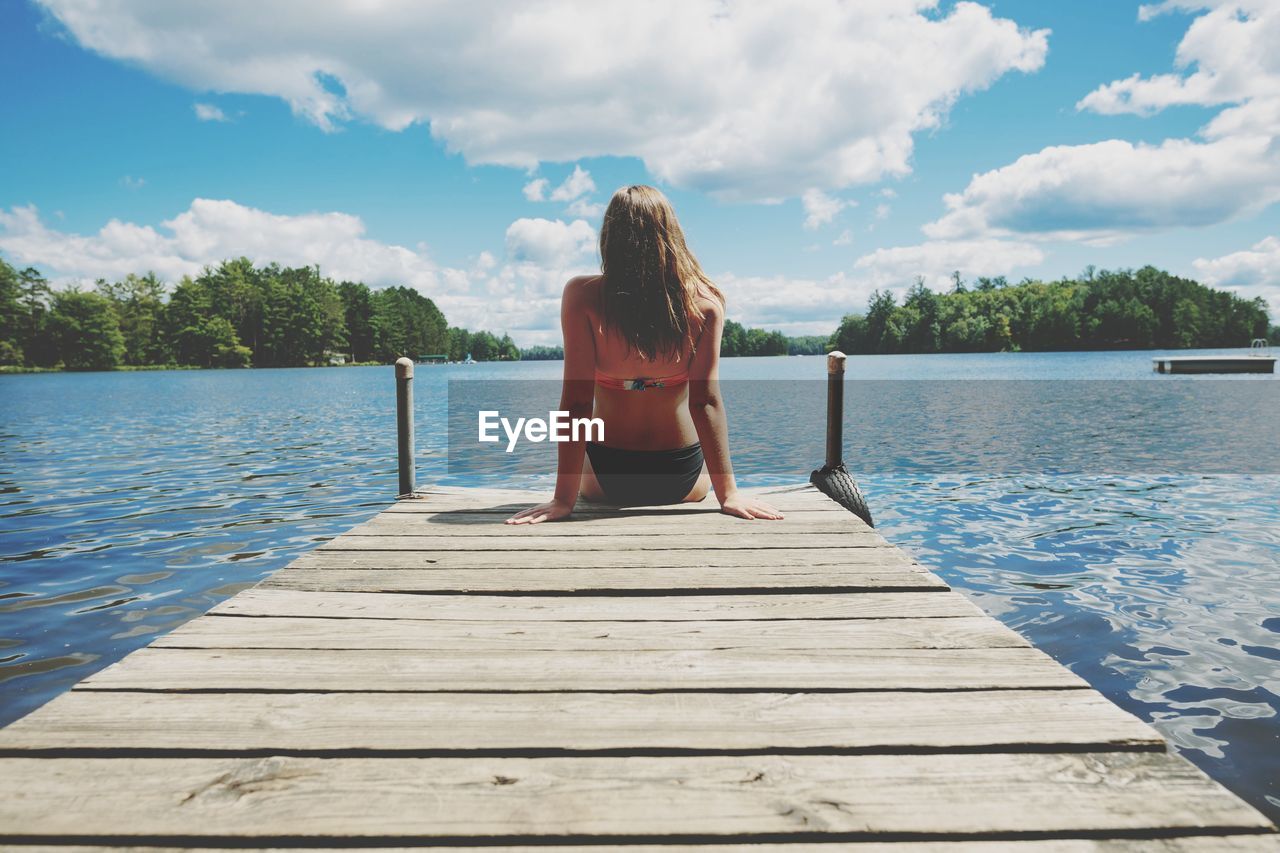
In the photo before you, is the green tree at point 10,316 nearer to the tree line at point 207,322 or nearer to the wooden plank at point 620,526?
the tree line at point 207,322

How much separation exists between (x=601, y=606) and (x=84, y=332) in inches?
4197

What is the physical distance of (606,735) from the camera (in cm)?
195

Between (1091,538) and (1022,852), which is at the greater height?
(1022,852)

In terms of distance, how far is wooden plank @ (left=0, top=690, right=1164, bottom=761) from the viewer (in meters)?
1.91

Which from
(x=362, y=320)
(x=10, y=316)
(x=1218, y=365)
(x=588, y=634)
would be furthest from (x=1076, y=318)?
(x=10, y=316)

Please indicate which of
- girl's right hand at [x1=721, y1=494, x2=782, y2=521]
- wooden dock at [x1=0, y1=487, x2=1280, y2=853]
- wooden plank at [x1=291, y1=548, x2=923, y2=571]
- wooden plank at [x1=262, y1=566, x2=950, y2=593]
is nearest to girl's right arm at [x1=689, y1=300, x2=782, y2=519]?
girl's right hand at [x1=721, y1=494, x2=782, y2=521]

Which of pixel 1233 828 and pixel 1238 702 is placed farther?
pixel 1238 702

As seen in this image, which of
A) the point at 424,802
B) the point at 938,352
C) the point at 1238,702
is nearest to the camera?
the point at 424,802

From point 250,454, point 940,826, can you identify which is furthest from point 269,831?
point 250,454

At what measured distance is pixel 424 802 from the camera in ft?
5.51

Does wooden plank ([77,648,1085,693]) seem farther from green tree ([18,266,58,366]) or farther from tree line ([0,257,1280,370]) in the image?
green tree ([18,266,58,366])

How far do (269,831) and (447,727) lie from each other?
0.51 metres

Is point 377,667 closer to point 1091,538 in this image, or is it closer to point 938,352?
point 1091,538

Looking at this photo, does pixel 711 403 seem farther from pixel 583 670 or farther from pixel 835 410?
pixel 835 410
